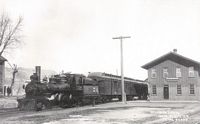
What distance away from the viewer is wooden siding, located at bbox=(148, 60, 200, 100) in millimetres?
47000

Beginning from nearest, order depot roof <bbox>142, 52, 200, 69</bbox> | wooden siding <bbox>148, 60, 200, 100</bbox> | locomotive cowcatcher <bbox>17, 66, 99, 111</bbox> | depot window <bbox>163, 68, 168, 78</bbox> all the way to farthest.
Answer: locomotive cowcatcher <bbox>17, 66, 99, 111</bbox> → wooden siding <bbox>148, 60, 200, 100</bbox> → depot roof <bbox>142, 52, 200, 69</bbox> → depot window <bbox>163, 68, 168, 78</bbox>

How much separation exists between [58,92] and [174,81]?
24751mm

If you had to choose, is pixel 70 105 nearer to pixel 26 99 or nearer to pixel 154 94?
pixel 26 99

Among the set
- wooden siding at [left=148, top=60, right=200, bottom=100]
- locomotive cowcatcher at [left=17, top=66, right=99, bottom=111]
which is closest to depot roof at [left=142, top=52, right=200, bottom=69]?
wooden siding at [left=148, top=60, right=200, bottom=100]

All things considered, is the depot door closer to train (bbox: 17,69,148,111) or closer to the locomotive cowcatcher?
train (bbox: 17,69,148,111)

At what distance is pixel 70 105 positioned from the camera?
1128 inches

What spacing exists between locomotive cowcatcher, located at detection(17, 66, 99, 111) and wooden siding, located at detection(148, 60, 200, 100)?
17686mm

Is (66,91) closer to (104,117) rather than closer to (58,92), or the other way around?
(58,92)

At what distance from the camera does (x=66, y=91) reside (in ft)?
93.2

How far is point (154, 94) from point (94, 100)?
18637 mm

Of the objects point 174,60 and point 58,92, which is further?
point 174,60

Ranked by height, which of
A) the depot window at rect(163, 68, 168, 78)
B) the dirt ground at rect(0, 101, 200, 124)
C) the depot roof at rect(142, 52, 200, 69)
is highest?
the depot roof at rect(142, 52, 200, 69)

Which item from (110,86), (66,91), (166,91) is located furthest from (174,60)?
(66,91)

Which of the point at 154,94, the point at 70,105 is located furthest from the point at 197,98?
the point at 70,105
